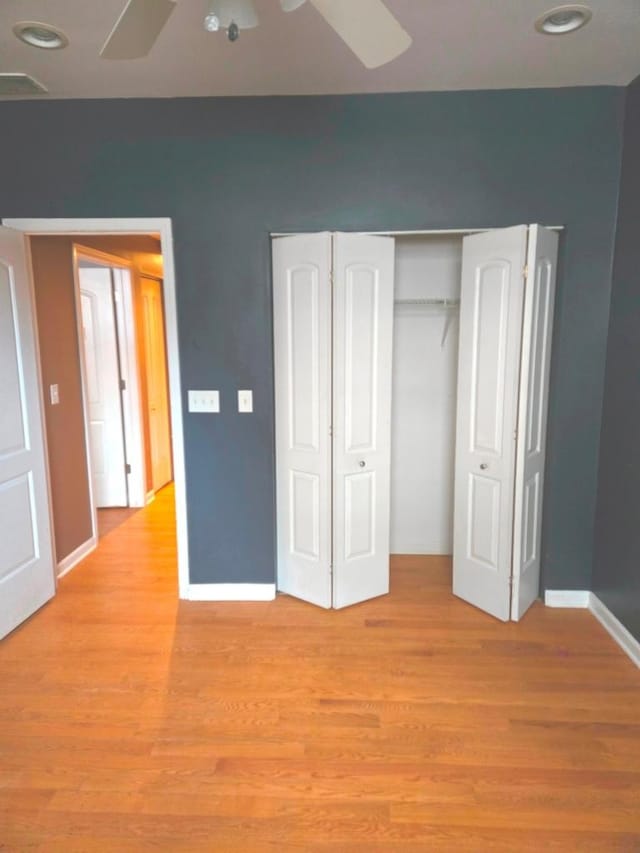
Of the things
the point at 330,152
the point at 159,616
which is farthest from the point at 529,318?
the point at 159,616

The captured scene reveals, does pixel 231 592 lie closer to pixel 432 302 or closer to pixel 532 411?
pixel 532 411

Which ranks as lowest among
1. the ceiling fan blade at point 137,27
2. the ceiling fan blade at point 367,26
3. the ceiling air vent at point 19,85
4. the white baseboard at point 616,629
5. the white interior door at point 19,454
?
the white baseboard at point 616,629

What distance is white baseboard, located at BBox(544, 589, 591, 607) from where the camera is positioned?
10.0ft

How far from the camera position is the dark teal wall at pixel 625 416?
2600 millimetres

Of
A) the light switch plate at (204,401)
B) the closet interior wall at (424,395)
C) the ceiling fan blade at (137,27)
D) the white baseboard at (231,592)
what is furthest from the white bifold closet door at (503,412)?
the ceiling fan blade at (137,27)

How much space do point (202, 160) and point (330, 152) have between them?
701 millimetres

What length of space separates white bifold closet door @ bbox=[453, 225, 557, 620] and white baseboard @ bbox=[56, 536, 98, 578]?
2.63 metres

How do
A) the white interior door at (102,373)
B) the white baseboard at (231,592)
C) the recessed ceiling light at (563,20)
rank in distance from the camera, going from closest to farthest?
the recessed ceiling light at (563,20), the white baseboard at (231,592), the white interior door at (102,373)

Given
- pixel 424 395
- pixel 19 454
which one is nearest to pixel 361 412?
pixel 424 395

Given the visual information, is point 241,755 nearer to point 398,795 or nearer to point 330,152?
point 398,795

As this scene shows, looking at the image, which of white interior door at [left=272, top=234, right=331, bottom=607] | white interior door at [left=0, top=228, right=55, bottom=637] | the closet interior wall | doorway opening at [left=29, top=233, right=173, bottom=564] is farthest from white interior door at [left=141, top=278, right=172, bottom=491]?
the closet interior wall

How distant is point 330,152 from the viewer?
111 inches

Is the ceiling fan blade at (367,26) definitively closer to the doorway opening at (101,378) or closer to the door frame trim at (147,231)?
the door frame trim at (147,231)

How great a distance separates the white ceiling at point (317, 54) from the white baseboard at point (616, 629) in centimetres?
276
